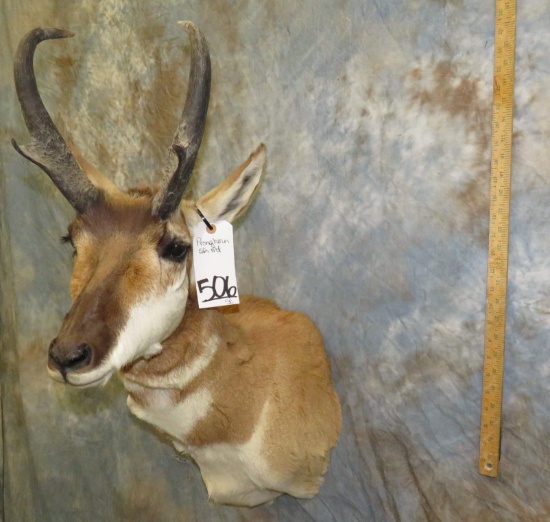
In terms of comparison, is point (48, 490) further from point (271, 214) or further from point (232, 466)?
point (271, 214)

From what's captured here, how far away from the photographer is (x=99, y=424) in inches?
122

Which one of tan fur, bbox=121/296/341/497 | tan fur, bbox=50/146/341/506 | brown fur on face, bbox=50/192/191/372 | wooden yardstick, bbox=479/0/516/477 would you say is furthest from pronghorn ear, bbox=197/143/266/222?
wooden yardstick, bbox=479/0/516/477

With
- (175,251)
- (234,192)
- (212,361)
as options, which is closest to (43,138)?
(175,251)

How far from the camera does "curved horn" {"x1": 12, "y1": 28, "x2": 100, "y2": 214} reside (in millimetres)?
1796

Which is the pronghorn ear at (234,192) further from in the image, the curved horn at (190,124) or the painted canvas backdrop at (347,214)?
the painted canvas backdrop at (347,214)

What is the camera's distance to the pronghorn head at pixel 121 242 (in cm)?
164

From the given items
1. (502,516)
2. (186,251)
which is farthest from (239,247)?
(502,516)

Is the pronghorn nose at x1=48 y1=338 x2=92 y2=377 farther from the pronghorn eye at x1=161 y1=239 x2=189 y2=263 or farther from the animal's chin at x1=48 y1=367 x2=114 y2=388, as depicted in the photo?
the pronghorn eye at x1=161 y1=239 x2=189 y2=263

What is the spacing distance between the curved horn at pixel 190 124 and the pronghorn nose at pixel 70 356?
557mm

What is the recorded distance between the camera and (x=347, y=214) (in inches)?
90.7

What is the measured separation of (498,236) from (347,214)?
0.62m

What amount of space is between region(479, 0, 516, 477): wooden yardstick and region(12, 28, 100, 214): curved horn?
4.71 feet

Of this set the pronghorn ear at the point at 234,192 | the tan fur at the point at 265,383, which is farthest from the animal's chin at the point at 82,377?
the pronghorn ear at the point at 234,192

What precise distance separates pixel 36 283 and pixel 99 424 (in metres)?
0.89
